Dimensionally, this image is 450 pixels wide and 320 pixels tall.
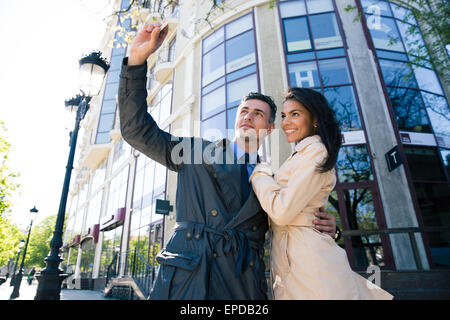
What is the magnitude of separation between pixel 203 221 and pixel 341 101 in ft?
35.6

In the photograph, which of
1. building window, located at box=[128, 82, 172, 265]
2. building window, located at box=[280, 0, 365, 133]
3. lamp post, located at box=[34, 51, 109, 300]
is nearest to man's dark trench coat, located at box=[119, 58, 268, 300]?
lamp post, located at box=[34, 51, 109, 300]

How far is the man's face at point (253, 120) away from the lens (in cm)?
206

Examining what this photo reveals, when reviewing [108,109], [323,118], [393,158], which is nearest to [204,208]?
[323,118]

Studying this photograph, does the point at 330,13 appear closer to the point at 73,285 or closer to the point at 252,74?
the point at 252,74

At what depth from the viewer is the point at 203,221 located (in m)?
1.57

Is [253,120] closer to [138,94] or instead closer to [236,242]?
[138,94]

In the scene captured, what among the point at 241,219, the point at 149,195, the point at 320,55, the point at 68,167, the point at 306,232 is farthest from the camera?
the point at 149,195

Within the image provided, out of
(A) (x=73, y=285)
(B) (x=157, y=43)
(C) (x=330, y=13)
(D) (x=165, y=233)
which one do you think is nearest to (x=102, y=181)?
(A) (x=73, y=285)

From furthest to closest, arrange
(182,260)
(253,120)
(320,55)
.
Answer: (320,55), (253,120), (182,260)

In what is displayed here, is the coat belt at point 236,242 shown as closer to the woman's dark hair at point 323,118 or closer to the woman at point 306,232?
the woman at point 306,232

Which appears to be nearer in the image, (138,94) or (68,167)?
(138,94)

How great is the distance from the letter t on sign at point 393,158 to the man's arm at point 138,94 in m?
9.91
